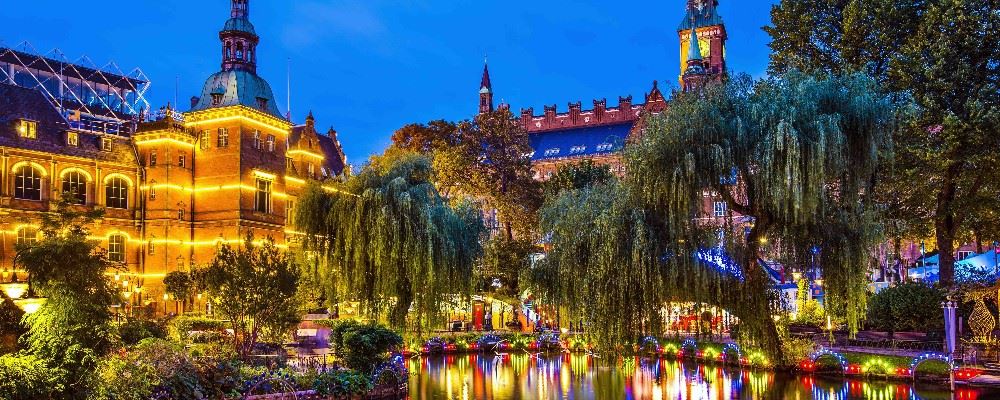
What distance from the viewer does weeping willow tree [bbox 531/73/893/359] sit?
66.1 ft

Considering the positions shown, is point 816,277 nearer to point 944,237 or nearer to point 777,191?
point 777,191

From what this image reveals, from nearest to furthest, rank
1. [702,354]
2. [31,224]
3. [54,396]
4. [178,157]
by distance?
[54,396], [702,354], [31,224], [178,157]

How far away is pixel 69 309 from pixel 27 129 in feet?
96.0

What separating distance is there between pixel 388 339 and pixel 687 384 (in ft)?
33.5

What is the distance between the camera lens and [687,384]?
2775 cm

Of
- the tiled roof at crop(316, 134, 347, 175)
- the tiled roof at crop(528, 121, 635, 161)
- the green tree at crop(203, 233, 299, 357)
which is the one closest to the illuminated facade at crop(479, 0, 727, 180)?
the tiled roof at crop(528, 121, 635, 161)

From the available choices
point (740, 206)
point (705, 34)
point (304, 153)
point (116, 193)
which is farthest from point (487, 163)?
point (705, 34)

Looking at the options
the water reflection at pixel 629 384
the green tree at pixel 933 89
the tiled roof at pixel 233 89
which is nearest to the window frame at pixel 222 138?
the tiled roof at pixel 233 89

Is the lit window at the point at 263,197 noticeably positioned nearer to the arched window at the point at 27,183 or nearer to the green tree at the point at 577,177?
the arched window at the point at 27,183

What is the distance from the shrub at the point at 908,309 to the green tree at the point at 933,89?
51.0 inches

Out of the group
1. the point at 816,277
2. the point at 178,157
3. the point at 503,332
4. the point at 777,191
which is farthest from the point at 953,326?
the point at 178,157

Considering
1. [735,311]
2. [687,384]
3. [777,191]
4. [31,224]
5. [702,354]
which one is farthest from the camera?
[31,224]

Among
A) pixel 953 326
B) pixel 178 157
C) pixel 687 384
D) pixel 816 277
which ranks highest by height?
pixel 178 157

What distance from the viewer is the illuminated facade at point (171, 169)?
44281 mm
